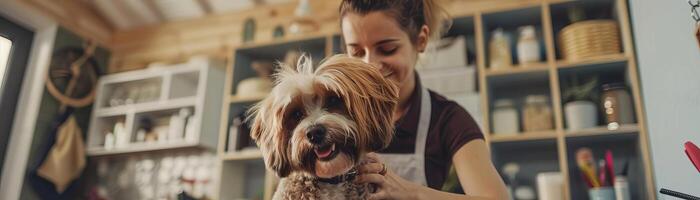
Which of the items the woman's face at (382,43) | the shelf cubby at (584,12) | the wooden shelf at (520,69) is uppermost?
the shelf cubby at (584,12)

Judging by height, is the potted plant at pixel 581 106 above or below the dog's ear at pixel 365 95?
above

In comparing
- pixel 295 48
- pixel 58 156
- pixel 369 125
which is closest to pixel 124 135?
pixel 58 156

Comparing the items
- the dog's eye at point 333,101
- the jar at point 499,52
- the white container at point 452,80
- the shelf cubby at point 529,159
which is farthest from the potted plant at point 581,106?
the dog's eye at point 333,101

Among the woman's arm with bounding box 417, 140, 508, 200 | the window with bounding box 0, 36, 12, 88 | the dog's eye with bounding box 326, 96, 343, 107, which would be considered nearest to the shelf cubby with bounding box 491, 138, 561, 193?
the woman's arm with bounding box 417, 140, 508, 200

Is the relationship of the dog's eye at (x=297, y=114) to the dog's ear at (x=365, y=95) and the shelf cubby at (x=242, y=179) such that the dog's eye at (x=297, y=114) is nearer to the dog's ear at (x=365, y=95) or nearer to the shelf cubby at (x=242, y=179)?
the dog's ear at (x=365, y=95)

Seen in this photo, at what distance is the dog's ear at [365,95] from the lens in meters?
1.25

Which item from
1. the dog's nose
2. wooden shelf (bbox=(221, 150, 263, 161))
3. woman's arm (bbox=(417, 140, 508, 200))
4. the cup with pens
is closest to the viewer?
the dog's nose

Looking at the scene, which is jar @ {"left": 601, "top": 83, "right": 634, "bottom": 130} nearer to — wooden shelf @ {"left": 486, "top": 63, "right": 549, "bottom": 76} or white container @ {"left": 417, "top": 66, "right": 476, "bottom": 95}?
wooden shelf @ {"left": 486, "top": 63, "right": 549, "bottom": 76}

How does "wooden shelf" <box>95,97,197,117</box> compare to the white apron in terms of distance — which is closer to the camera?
the white apron

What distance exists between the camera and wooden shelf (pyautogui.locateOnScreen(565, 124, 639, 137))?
2871mm

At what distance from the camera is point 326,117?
4.05 feet

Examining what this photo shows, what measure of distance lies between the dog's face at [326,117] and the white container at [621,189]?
1.90 m

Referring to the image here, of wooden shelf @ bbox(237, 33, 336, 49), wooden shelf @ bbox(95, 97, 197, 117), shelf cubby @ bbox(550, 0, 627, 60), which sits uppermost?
shelf cubby @ bbox(550, 0, 627, 60)

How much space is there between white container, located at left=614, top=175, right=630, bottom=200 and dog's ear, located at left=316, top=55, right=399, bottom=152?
190 cm
